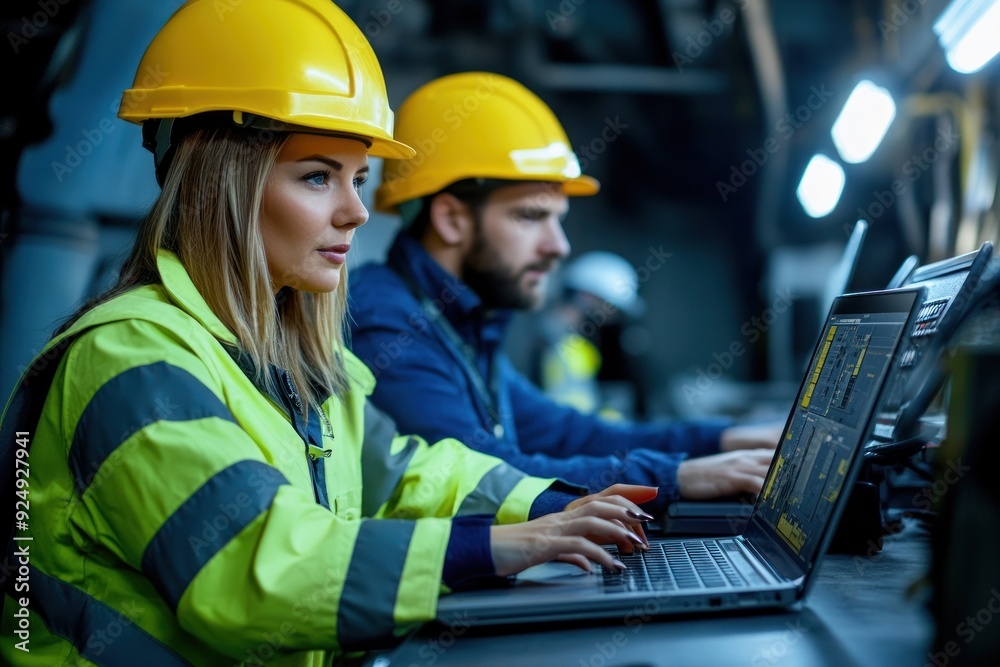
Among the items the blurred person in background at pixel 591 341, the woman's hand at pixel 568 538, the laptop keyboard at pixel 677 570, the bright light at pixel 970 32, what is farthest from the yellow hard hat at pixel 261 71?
the blurred person in background at pixel 591 341

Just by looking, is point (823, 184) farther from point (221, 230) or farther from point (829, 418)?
point (221, 230)

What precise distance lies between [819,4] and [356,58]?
381cm

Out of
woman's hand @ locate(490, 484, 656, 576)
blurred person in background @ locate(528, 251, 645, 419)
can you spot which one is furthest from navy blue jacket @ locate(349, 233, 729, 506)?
blurred person in background @ locate(528, 251, 645, 419)

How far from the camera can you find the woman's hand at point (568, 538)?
43.6 inches

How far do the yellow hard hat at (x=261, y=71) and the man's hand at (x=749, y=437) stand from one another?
1.12m

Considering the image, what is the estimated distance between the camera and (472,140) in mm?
2355

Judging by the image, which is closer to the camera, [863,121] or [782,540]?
[782,540]

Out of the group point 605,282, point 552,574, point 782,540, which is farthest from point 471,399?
point 605,282

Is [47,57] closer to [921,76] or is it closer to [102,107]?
[102,107]

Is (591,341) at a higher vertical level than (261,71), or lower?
lower

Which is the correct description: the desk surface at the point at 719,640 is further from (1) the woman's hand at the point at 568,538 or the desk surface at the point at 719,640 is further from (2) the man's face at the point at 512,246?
(2) the man's face at the point at 512,246

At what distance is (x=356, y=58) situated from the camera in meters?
1.42

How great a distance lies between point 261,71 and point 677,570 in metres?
0.95

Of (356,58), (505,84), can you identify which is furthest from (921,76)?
(356,58)
